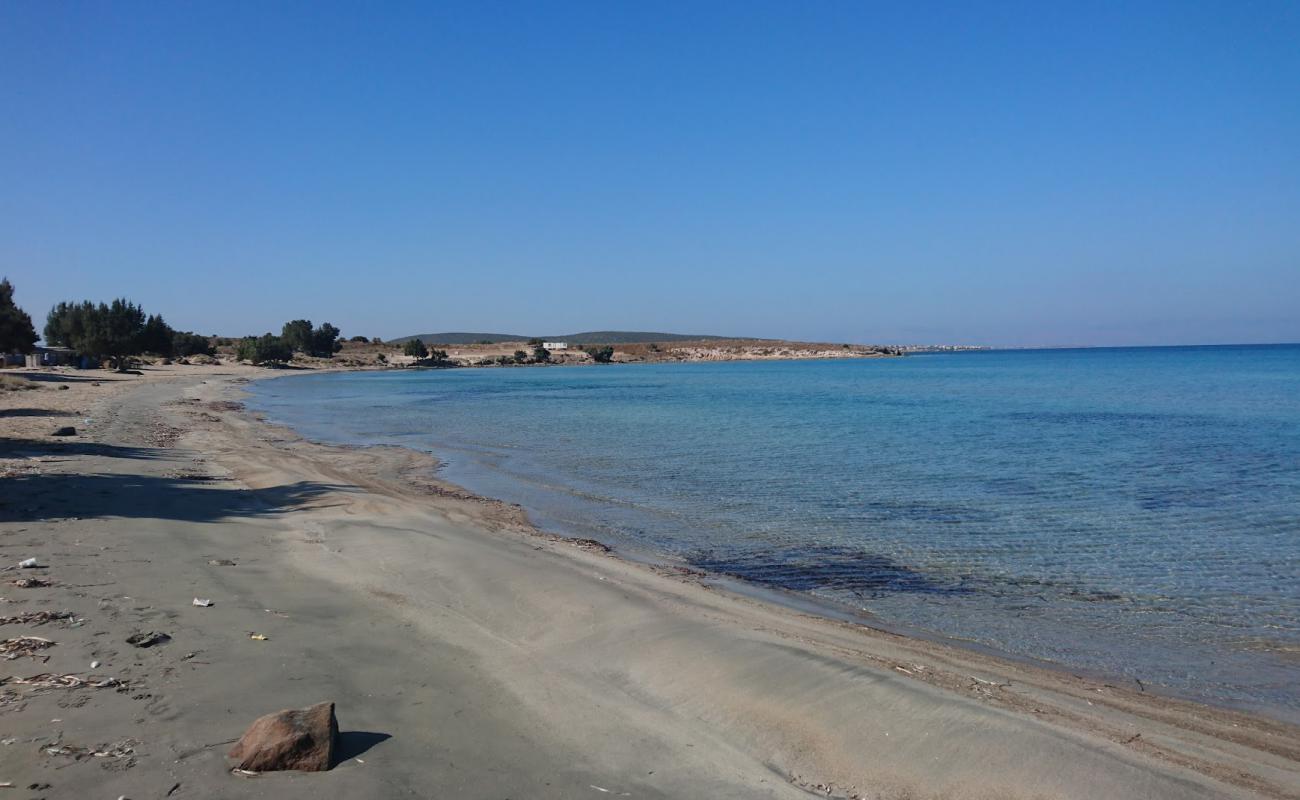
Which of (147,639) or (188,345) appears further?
(188,345)

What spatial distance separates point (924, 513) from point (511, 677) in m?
10.4

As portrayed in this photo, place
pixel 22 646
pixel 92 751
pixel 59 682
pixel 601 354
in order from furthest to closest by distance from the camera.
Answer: pixel 601 354, pixel 22 646, pixel 59 682, pixel 92 751

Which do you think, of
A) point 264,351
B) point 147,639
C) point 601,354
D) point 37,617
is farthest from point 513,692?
point 601,354

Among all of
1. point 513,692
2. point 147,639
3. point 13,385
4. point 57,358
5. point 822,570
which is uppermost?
point 57,358

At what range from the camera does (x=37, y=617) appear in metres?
6.15

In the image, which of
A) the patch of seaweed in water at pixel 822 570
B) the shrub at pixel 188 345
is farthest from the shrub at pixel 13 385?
the shrub at pixel 188 345

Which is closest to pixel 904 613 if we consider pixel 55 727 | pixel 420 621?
pixel 420 621

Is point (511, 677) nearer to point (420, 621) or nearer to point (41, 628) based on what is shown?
point (420, 621)

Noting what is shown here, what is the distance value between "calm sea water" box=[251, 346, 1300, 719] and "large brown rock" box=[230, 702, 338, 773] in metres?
6.50

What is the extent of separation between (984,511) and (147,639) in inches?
532

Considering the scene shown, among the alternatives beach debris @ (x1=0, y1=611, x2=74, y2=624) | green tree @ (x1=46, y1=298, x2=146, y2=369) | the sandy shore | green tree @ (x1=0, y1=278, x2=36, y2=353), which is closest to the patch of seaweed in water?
the sandy shore

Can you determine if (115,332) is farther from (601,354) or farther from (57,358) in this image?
(601,354)

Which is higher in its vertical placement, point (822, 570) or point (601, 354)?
point (601, 354)

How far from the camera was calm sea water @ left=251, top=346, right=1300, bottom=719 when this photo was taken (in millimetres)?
8594
